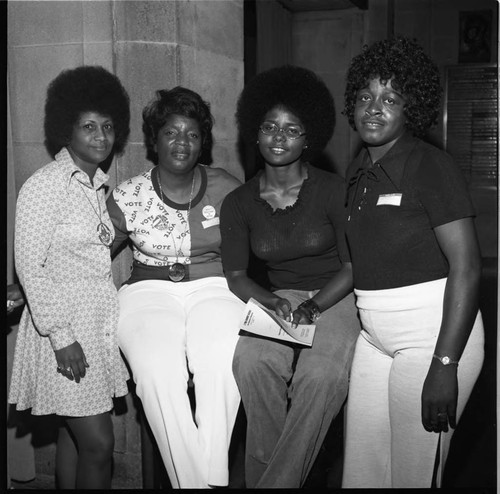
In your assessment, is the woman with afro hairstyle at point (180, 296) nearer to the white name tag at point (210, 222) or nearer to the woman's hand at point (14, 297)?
the white name tag at point (210, 222)

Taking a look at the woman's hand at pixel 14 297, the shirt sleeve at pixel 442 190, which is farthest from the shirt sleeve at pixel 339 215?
the woman's hand at pixel 14 297

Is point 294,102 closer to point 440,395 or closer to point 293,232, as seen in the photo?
point 293,232

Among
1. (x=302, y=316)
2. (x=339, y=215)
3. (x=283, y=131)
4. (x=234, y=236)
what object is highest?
(x=283, y=131)

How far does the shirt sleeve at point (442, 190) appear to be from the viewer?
2447mm

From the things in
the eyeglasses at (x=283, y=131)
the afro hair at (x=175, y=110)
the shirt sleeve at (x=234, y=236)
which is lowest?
the shirt sleeve at (x=234, y=236)

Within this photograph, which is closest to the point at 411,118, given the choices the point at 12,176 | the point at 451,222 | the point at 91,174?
the point at 451,222

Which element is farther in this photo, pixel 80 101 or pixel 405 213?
pixel 80 101

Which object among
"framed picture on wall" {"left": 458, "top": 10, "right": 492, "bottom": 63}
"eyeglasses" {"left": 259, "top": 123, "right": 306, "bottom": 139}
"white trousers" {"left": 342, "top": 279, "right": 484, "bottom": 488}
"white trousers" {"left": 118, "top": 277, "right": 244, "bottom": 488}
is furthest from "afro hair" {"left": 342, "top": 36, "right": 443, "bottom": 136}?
"framed picture on wall" {"left": 458, "top": 10, "right": 492, "bottom": 63}

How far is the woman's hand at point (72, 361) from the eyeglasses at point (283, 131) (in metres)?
1.27

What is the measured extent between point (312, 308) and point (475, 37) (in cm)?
287

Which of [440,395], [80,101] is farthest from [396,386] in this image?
[80,101]

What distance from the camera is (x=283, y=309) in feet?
9.84

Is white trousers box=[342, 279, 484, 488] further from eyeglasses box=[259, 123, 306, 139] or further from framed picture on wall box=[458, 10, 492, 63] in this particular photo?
framed picture on wall box=[458, 10, 492, 63]

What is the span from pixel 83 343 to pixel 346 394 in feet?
3.83
